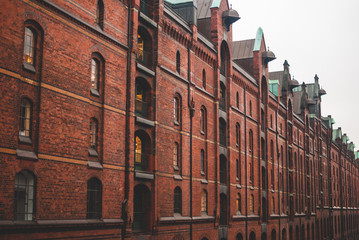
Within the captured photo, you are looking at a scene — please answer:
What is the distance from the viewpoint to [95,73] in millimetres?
22562

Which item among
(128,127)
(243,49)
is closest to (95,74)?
(128,127)

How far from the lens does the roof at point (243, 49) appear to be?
159 ft

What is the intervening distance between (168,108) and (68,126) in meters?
9.84

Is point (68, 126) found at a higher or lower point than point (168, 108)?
lower

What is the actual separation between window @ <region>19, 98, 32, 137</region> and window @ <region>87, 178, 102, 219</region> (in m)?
4.29

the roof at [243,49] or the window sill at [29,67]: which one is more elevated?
the roof at [243,49]

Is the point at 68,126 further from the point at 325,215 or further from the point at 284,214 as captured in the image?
the point at 325,215

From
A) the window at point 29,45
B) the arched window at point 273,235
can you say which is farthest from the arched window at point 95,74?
the arched window at point 273,235

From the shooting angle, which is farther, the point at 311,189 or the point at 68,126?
the point at 311,189

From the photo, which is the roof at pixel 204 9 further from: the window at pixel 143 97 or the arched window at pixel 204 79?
the window at pixel 143 97

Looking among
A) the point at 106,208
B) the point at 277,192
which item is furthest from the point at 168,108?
the point at 277,192

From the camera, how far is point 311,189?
6925 centimetres

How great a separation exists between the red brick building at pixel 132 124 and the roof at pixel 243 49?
0.14 metres

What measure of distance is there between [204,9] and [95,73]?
1832cm
